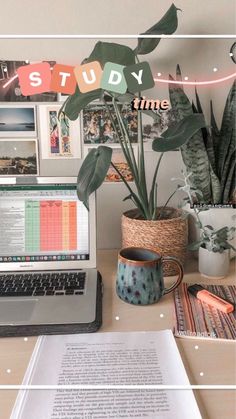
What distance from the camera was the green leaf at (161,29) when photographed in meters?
0.76

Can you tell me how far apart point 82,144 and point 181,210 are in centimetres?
27

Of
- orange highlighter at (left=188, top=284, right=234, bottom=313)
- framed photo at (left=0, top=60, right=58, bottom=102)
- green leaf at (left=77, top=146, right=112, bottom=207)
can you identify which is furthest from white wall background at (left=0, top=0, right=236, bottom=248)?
orange highlighter at (left=188, top=284, right=234, bottom=313)

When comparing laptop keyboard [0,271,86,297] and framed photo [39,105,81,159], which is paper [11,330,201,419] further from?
framed photo [39,105,81,159]

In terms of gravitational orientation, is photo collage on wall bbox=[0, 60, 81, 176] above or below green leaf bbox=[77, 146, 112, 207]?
above

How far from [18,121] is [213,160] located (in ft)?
1.46

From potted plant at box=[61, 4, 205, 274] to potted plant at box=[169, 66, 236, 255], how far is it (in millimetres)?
59

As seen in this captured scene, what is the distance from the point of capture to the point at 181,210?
853 millimetres

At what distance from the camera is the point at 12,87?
835 mm

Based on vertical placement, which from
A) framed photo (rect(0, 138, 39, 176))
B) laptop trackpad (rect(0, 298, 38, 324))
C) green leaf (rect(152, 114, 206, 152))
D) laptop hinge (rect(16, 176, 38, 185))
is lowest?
laptop trackpad (rect(0, 298, 38, 324))

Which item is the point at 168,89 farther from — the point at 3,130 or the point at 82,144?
the point at 3,130

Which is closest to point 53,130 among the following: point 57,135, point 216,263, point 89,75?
point 57,135

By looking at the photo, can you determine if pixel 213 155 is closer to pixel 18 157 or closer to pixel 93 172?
pixel 93 172

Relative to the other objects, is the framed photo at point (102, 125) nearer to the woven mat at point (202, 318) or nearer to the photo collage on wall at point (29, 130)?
the photo collage on wall at point (29, 130)

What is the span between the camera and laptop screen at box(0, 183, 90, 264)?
2.52 feet
